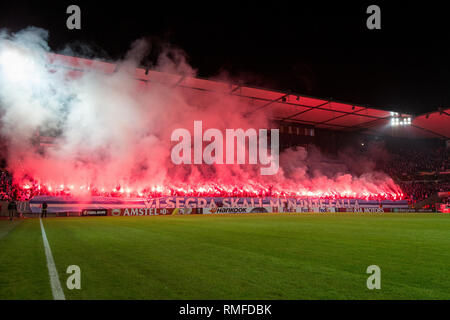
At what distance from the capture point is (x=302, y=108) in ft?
109

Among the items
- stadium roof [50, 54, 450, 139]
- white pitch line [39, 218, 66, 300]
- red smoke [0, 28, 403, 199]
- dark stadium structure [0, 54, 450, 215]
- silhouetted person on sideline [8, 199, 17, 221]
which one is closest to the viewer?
white pitch line [39, 218, 66, 300]

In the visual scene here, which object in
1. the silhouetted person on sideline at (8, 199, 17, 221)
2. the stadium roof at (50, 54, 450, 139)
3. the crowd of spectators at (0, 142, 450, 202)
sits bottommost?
the silhouetted person on sideline at (8, 199, 17, 221)

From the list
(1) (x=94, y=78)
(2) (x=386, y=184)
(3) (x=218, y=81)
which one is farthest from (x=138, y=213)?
(2) (x=386, y=184)

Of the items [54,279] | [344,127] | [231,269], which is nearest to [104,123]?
[54,279]

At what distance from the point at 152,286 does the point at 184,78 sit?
2138 centimetres

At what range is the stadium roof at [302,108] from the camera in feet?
74.3

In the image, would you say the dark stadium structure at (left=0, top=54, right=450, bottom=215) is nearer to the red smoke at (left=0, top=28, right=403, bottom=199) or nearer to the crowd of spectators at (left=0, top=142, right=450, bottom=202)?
the crowd of spectators at (left=0, top=142, right=450, bottom=202)

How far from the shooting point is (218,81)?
2523 centimetres

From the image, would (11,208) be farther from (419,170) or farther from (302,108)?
(419,170)

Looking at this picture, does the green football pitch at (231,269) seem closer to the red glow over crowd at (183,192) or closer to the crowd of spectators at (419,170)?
the red glow over crowd at (183,192)

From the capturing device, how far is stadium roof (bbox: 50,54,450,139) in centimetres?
2263

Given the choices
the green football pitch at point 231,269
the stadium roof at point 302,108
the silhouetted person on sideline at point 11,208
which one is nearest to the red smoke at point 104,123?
the stadium roof at point 302,108

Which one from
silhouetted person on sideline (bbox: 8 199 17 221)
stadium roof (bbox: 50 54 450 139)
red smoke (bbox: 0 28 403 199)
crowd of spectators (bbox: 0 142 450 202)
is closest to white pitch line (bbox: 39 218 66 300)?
silhouetted person on sideline (bbox: 8 199 17 221)

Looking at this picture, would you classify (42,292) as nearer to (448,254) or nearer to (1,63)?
(448,254)
